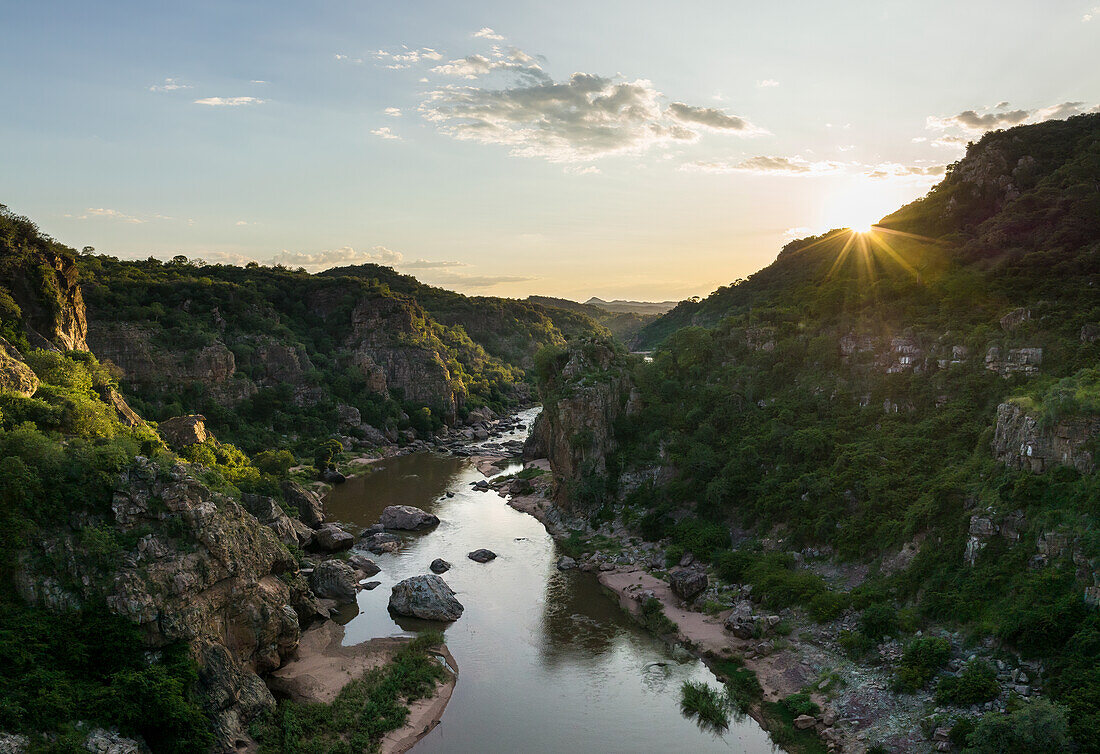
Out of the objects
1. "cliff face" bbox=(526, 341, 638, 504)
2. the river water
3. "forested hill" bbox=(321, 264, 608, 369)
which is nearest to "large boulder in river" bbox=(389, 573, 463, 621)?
the river water

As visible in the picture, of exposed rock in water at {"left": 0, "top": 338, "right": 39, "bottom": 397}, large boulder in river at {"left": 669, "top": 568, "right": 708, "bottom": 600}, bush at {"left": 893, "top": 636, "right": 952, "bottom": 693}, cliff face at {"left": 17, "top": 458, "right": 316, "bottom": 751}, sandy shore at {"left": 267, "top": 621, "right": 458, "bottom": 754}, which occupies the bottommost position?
sandy shore at {"left": 267, "top": 621, "right": 458, "bottom": 754}

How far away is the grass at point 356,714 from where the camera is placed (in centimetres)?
2538

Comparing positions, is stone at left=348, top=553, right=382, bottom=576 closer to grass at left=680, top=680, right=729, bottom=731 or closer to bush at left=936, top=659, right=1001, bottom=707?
grass at left=680, top=680, right=729, bottom=731

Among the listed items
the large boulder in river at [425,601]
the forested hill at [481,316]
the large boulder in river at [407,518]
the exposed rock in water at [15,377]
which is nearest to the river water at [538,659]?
the large boulder in river at [425,601]

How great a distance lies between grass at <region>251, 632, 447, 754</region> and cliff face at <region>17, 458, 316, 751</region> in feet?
4.02

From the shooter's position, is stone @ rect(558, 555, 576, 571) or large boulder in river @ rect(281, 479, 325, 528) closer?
stone @ rect(558, 555, 576, 571)

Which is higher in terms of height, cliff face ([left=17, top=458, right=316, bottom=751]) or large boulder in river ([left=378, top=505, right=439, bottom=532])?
cliff face ([left=17, top=458, right=316, bottom=751])

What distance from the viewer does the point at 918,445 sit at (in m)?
39.3

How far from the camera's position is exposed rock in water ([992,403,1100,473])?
1149 inches

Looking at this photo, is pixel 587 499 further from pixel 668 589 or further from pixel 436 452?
pixel 436 452

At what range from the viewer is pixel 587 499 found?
52.8 meters

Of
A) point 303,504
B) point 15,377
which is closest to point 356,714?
point 15,377

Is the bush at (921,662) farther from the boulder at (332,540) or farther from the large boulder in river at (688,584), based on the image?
the boulder at (332,540)

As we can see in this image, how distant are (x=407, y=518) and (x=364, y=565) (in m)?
9.37
